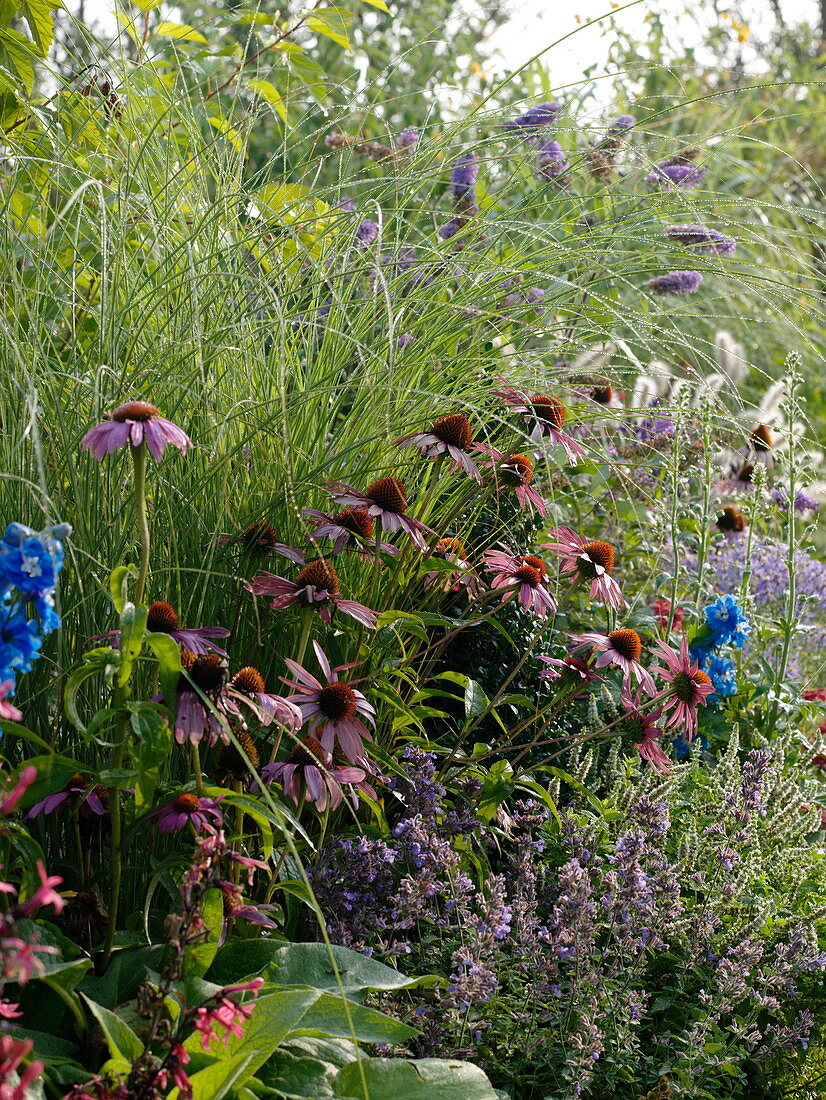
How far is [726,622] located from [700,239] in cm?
133

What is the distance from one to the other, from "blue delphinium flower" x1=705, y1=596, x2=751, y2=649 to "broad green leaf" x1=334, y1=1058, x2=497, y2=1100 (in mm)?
1586

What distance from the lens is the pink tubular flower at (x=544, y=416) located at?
2.21 m

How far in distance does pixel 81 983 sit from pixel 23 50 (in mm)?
1864

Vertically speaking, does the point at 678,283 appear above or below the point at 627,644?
above

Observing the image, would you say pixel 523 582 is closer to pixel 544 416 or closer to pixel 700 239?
pixel 544 416

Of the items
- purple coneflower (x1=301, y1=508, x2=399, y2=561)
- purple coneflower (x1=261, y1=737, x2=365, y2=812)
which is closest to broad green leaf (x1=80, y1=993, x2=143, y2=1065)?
purple coneflower (x1=261, y1=737, x2=365, y2=812)

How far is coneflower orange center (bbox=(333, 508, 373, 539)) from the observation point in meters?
1.90

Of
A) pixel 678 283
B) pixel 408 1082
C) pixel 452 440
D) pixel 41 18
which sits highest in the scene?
pixel 41 18

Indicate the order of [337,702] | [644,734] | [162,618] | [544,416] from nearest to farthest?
→ [162,618], [337,702], [644,734], [544,416]

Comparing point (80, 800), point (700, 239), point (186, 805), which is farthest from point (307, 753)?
point (700, 239)

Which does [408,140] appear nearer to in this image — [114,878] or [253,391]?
[253,391]

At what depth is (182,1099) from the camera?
1174 millimetres

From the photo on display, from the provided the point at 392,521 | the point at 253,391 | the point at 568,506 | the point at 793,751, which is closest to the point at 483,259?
the point at 253,391

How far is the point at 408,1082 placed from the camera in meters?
1.42
